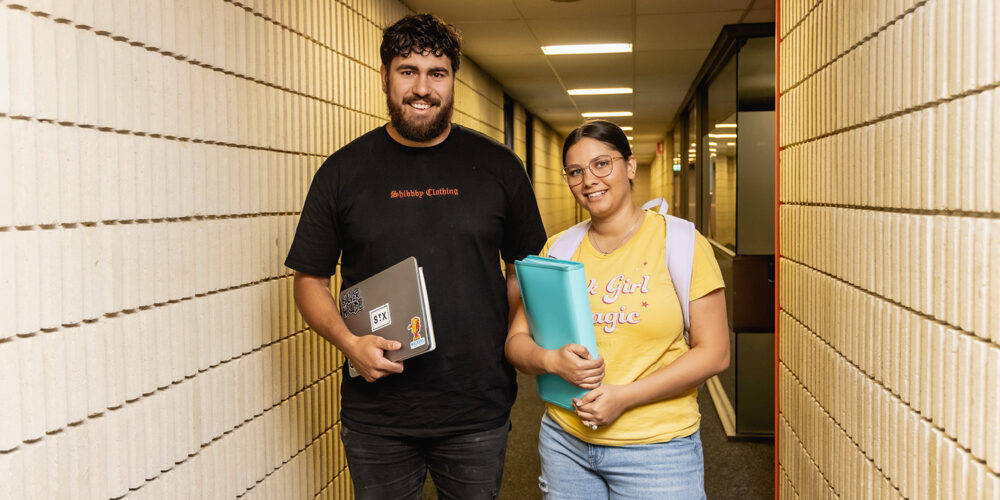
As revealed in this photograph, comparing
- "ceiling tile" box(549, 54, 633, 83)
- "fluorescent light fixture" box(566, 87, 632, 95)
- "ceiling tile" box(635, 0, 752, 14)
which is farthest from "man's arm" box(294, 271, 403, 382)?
"fluorescent light fixture" box(566, 87, 632, 95)

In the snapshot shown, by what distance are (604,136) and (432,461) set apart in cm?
96

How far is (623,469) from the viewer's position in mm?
1617

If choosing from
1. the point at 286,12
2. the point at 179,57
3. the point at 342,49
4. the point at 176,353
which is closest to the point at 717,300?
the point at 176,353

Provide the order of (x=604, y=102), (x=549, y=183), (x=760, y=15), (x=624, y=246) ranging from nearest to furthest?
(x=624, y=246) < (x=760, y=15) < (x=604, y=102) < (x=549, y=183)

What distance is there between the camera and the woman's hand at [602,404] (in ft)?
5.10

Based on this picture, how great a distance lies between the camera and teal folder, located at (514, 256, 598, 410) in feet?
4.99

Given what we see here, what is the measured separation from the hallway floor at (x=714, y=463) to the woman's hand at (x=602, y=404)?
227 cm

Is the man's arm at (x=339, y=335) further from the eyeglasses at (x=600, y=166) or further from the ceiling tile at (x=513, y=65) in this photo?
the ceiling tile at (x=513, y=65)

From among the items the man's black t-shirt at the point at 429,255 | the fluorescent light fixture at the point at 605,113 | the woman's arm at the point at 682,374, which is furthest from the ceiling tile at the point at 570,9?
the fluorescent light fixture at the point at 605,113

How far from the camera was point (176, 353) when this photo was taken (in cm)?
190

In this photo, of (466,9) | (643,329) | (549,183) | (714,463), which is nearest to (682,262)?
(643,329)

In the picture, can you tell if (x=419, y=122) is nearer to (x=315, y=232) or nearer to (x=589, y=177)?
(x=315, y=232)

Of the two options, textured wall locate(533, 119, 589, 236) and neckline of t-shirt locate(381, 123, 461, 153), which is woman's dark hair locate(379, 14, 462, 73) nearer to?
neckline of t-shirt locate(381, 123, 461, 153)

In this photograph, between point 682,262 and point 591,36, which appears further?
point 591,36
